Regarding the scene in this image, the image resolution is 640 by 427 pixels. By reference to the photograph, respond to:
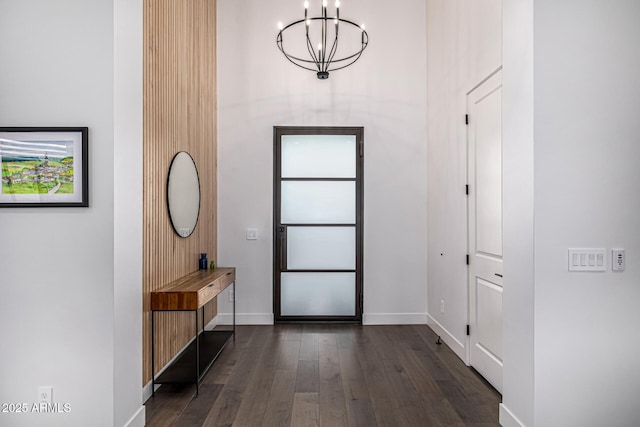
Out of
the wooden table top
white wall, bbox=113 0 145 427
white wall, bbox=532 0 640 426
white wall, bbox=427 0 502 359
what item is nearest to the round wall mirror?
the wooden table top

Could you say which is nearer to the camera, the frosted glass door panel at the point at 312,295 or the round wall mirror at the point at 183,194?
the round wall mirror at the point at 183,194

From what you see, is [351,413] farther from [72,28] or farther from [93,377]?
[72,28]

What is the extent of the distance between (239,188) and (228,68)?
145cm

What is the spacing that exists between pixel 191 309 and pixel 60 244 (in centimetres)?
107

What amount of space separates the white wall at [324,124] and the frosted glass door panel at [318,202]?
0.68 ft

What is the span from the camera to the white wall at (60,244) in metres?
2.17

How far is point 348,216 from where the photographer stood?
5.02 m

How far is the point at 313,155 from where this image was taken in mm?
5000

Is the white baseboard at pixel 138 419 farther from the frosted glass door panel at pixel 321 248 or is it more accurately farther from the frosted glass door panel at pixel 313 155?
the frosted glass door panel at pixel 313 155

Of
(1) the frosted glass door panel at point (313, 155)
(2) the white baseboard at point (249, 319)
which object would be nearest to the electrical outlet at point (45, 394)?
(2) the white baseboard at point (249, 319)

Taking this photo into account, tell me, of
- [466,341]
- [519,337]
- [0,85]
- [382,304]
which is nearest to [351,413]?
[519,337]

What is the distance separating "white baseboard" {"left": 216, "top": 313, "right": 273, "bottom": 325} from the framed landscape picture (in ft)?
9.97

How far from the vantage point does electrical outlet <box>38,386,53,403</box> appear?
2.17m

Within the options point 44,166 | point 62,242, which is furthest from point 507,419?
point 44,166
